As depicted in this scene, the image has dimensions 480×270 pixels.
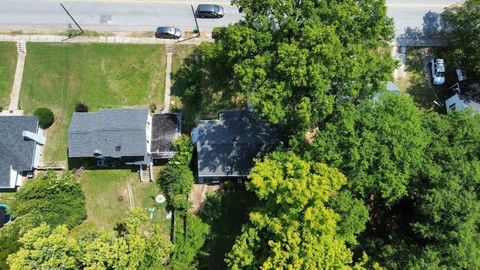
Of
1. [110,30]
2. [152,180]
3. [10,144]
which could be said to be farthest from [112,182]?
[110,30]

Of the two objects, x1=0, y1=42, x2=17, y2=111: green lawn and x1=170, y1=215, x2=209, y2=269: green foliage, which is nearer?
x1=170, y1=215, x2=209, y2=269: green foliage

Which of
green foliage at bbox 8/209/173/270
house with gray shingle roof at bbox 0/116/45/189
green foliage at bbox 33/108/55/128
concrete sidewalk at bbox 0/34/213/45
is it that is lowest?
green foliage at bbox 8/209/173/270

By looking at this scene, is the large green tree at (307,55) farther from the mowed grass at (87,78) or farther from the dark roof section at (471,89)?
the mowed grass at (87,78)

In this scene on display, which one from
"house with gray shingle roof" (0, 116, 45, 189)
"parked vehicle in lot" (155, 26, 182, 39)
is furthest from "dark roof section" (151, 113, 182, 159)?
"house with gray shingle roof" (0, 116, 45, 189)

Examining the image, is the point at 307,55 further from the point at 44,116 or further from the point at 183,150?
the point at 44,116

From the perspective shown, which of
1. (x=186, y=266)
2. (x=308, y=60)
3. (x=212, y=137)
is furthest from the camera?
(x=212, y=137)

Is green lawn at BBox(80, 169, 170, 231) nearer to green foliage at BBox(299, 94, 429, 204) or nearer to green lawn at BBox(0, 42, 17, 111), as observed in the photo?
green lawn at BBox(0, 42, 17, 111)

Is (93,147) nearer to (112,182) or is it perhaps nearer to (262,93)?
(112,182)
